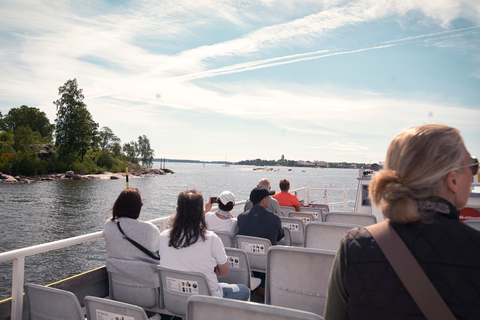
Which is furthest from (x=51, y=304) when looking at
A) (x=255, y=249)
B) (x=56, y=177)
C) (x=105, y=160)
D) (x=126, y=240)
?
(x=105, y=160)

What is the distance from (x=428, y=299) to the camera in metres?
1.04

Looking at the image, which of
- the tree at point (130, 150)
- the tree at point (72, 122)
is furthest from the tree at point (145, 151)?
the tree at point (72, 122)

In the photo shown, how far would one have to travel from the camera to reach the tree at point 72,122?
71688 mm

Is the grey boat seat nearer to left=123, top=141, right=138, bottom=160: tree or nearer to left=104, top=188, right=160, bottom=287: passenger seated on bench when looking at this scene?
left=104, top=188, right=160, bottom=287: passenger seated on bench

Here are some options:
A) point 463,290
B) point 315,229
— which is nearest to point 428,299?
point 463,290

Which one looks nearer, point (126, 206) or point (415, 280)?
point (415, 280)

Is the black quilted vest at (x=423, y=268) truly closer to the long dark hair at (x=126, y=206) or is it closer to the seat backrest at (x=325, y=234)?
the seat backrest at (x=325, y=234)

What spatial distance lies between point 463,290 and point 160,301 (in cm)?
261

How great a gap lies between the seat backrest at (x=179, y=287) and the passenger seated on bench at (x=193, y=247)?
27 cm

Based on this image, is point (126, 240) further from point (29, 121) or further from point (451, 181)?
point (29, 121)

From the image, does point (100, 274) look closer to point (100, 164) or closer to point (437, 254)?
point (437, 254)

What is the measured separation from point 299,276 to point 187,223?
3.80ft

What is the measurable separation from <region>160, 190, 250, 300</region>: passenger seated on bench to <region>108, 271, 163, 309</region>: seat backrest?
271mm

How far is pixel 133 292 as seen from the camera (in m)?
3.25
